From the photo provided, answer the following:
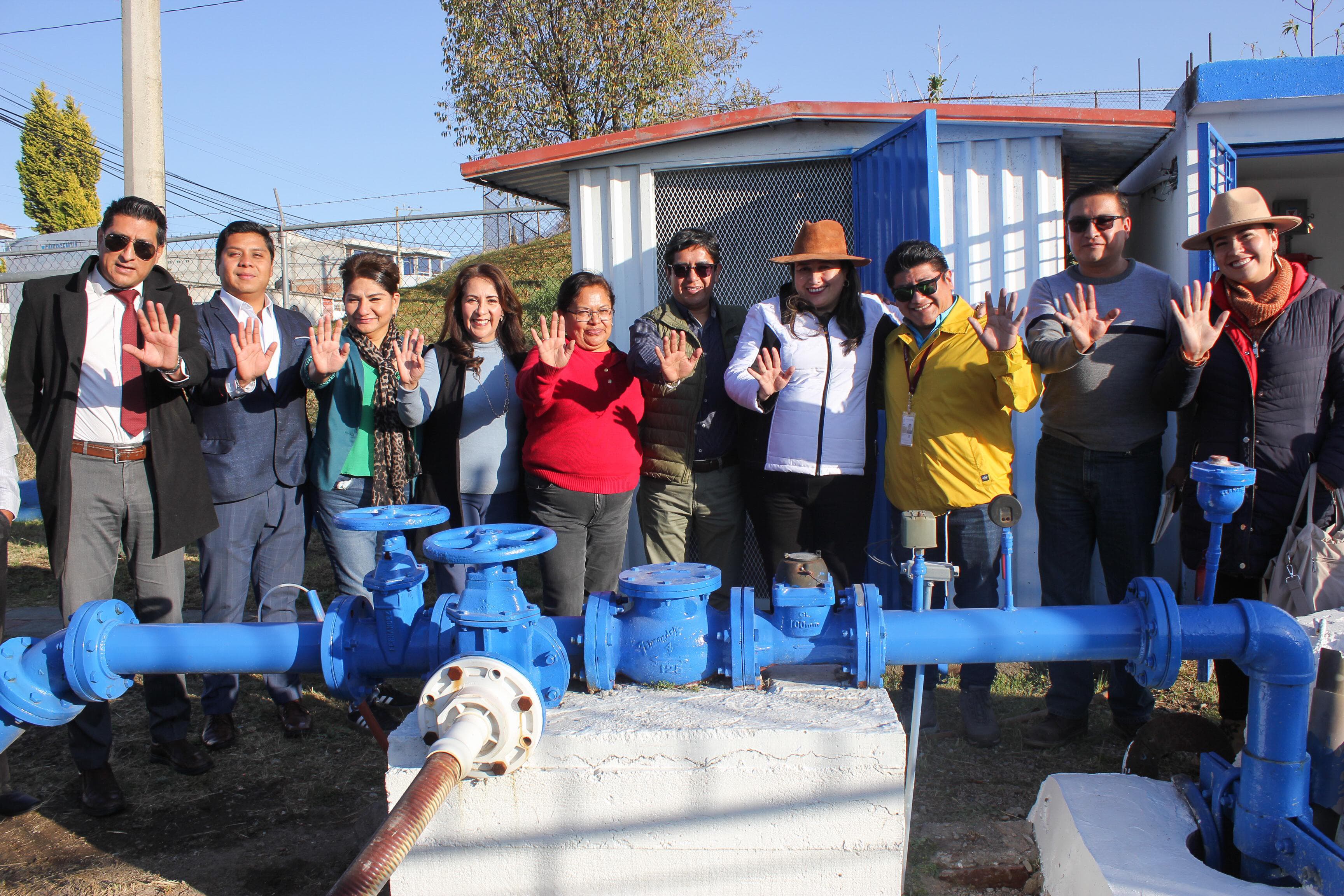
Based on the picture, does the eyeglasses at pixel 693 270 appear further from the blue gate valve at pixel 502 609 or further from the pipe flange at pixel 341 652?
the pipe flange at pixel 341 652

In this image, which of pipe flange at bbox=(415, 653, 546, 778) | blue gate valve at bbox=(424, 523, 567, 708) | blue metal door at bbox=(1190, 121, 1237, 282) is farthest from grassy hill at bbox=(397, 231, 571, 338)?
pipe flange at bbox=(415, 653, 546, 778)

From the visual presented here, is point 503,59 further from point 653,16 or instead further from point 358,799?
point 358,799

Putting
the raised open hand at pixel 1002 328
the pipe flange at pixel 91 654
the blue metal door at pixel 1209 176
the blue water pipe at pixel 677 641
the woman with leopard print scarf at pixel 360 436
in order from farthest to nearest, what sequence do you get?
the blue metal door at pixel 1209 176 → the woman with leopard print scarf at pixel 360 436 → the raised open hand at pixel 1002 328 → the pipe flange at pixel 91 654 → the blue water pipe at pixel 677 641

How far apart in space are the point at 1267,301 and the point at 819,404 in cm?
152

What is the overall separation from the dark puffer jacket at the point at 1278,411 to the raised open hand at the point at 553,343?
82.9 inches

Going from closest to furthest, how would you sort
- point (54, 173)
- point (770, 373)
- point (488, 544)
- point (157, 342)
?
point (488, 544)
point (157, 342)
point (770, 373)
point (54, 173)

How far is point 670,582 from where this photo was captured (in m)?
2.18

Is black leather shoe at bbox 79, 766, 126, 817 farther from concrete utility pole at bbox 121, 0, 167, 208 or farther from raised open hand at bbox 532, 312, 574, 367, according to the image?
concrete utility pole at bbox 121, 0, 167, 208

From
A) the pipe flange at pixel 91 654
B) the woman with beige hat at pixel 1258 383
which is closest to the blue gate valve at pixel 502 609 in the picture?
the pipe flange at pixel 91 654

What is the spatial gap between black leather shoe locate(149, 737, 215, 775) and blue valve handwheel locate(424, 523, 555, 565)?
1.94 meters

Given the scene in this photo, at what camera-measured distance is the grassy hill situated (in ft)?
41.0

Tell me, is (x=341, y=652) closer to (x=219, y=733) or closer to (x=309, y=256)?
(x=219, y=733)

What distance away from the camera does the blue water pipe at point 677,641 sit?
202cm

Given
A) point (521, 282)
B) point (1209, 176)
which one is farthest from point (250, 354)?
point (521, 282)
